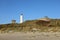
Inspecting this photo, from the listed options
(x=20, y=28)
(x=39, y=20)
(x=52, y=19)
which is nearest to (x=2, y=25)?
(x=20, y=28)

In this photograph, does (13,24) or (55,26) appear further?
(13,24)

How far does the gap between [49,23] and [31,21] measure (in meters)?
2.57

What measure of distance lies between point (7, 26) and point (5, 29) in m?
0.60

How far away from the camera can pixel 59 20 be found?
886 inches

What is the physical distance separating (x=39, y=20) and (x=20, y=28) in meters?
2.35

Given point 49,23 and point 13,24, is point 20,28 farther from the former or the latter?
point 49,23

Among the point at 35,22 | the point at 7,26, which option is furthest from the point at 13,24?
the point at 35,22

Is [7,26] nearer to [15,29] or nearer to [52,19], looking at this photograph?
[15,29]

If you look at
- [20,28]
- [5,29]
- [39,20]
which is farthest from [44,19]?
[5,29]

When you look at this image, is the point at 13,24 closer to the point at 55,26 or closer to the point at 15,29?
the point at 15,29

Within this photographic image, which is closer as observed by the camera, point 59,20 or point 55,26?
point 55,26

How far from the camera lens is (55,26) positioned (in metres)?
21.1

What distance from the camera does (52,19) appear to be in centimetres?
2228

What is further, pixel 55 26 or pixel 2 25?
pixel 2 25
